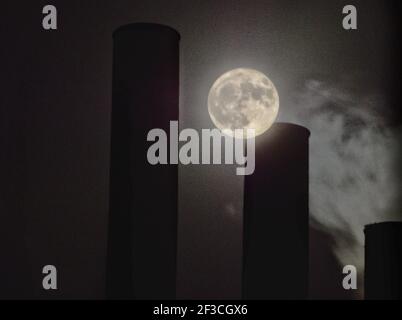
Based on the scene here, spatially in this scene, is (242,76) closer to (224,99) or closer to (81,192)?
(224,99)

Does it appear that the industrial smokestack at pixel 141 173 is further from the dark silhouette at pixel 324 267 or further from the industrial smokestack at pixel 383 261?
the industrial smokestack at pixel 383 261

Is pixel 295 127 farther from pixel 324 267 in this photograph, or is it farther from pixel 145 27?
pixel 145 27

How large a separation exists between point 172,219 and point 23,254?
1028 millimetres

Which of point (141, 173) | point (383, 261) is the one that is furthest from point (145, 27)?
point (383, 261)

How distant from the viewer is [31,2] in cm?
475

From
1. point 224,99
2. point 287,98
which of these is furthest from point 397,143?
point 224,99

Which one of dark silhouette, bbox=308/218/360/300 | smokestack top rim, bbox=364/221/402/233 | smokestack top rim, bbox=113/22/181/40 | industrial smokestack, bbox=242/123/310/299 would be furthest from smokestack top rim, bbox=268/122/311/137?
smokestack top rim, bbox=113/22/181/40

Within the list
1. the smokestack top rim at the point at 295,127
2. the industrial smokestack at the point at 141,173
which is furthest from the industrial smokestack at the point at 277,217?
the industrial smokestack at the point at 141,173

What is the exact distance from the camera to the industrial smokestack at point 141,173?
4.58m

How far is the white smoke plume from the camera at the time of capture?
4648 mm

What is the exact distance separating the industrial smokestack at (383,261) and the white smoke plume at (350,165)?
0.07 m

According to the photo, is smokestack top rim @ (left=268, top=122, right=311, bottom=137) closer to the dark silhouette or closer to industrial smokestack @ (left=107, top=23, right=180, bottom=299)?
the dark silhouette
